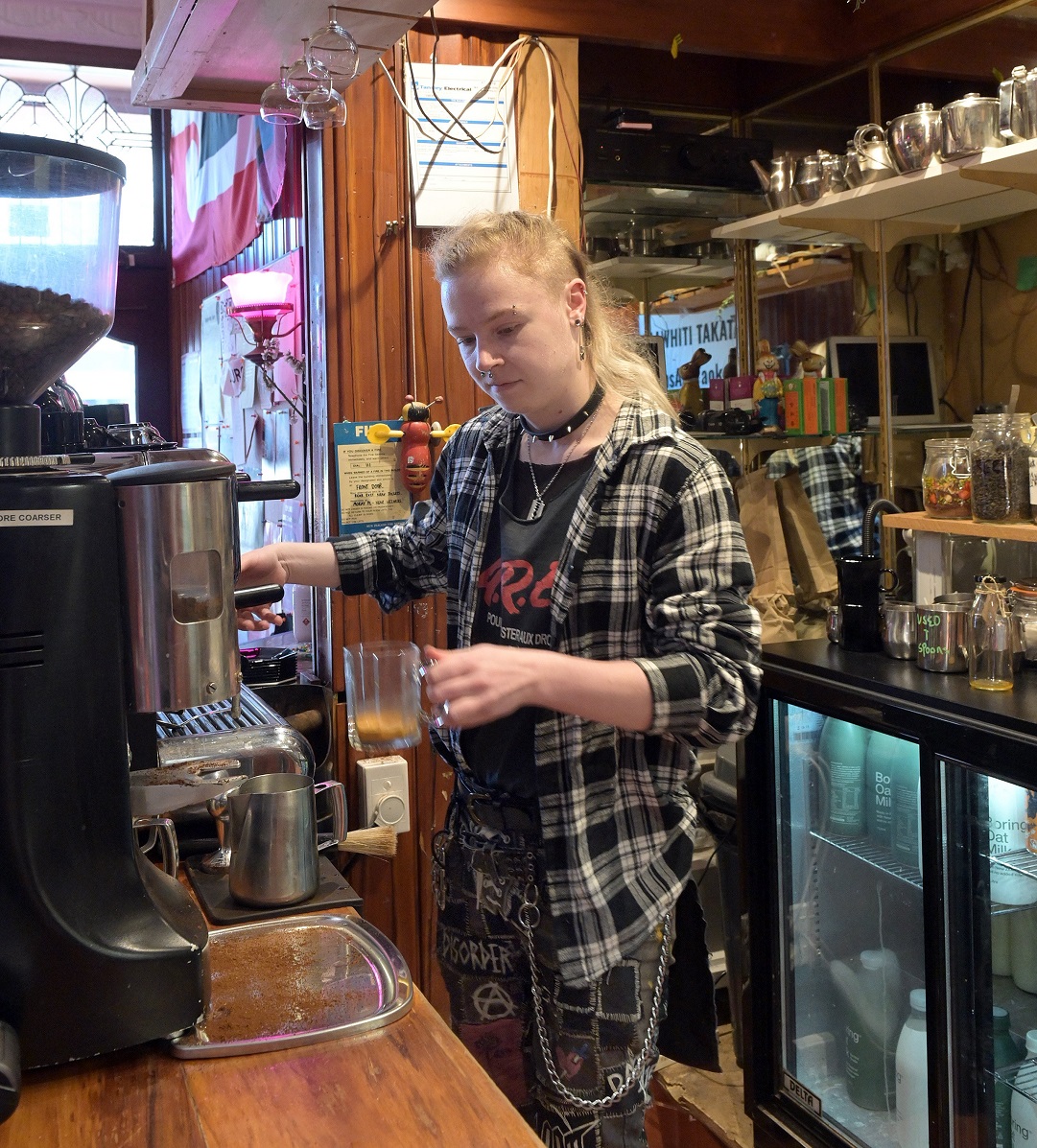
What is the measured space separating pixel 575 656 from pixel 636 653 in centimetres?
15

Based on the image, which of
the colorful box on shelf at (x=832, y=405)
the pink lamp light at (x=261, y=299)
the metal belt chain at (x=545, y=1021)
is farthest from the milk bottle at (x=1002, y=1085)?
the pink lamp light at (x=261, y=299)

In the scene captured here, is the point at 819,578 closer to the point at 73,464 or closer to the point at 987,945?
the point at 987,945

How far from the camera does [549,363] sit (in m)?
1.58

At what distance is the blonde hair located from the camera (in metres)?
1.57

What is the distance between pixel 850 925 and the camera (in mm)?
2521

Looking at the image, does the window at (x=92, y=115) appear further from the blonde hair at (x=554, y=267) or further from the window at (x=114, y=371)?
the blonde hair at (x=554, y=267)

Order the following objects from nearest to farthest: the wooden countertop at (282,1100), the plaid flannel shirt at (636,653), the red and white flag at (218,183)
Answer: the wooden countertop at (282,1100) < the plaid flannel shirt at (636,653) < the red and white flag at (218,183)

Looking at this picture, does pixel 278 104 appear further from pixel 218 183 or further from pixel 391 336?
pixel 218 183

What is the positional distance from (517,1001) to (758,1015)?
1.04m

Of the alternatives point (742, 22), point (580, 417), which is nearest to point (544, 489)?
point (580, 417)

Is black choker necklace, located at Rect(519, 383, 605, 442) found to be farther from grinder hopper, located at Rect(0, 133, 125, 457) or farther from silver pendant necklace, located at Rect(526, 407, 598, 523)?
grinder hopper, located at Rect(0, 133, 125, 457)

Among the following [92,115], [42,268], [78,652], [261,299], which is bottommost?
[78,652]

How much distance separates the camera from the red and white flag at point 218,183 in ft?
8.78

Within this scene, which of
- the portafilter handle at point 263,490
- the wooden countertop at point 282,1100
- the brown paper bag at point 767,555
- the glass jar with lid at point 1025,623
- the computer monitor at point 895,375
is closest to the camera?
the wooden countertop at point 282,1100
